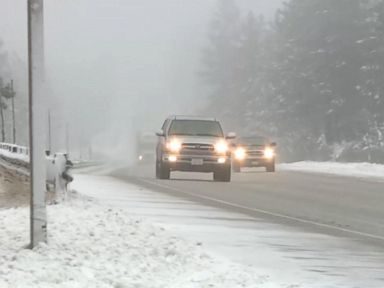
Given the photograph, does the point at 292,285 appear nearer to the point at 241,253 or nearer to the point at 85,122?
the point at 241,253

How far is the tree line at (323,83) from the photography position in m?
59.6

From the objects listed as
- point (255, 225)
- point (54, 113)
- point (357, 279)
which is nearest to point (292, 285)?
point (357, 279)

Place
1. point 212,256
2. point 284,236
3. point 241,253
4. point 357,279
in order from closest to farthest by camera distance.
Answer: point 357,279 → point 212,256 → point 241,253 → point 284,236

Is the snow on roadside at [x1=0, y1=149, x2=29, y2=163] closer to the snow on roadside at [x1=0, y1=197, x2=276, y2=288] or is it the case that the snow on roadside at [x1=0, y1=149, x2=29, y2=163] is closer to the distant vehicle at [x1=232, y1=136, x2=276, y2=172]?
the snow on roadside at [x1=0, y1=197, x2=276, y2=288]

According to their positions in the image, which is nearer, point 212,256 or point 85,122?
point 212,256

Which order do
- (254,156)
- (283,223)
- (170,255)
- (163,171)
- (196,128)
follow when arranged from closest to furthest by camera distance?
(170,255), (283,223), (163,171), (196,128), (254,156)

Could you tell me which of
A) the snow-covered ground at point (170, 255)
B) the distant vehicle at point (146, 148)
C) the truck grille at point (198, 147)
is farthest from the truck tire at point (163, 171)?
the distant vehicle at point (146, 148)

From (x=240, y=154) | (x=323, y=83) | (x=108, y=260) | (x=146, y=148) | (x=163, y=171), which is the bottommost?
(x=108, y=260)

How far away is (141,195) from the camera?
56.6ft

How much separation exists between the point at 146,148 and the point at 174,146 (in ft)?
133

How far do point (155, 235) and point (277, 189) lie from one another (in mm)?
11631

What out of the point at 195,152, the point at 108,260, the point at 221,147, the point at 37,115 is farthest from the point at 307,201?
the point at 37,115

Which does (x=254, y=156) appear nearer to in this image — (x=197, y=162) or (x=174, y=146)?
(x=197, y=162)

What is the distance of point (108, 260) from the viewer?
800 centimetres
